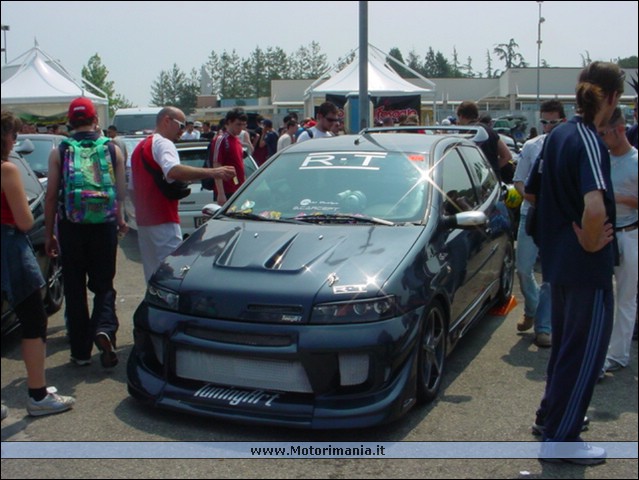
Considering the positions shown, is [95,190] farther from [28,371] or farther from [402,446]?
[402,446]

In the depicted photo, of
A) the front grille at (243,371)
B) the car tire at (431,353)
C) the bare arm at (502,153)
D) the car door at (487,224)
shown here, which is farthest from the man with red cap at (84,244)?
the bare arm at (502,153)

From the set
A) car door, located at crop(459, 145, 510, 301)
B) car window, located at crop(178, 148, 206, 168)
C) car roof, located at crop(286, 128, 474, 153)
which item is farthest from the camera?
car window, located at crop(178, 148, 206, 168)

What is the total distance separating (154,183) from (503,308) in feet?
10.8

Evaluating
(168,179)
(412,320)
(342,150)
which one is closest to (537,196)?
(412,320)

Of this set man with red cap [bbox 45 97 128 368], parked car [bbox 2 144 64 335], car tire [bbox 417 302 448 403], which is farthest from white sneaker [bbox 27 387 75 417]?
car tire [bbox 417 302 448 403]

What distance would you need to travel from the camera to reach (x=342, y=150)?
5.16 metres

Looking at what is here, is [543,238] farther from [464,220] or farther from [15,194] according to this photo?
[15,194]

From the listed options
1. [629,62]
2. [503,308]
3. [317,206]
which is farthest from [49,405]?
[503,308]

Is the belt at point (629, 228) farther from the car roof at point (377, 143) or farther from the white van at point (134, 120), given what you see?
the white van at point (134, 120)

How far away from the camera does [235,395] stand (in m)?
3.71

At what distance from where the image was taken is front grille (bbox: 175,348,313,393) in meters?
3.62

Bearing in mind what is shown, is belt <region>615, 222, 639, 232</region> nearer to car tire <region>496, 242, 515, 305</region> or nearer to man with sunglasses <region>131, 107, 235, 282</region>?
car tire <region>496, 242, 515, 305</region>

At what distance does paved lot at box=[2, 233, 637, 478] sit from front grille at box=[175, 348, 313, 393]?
257 mm

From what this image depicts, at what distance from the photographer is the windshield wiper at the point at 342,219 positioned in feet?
14.7
